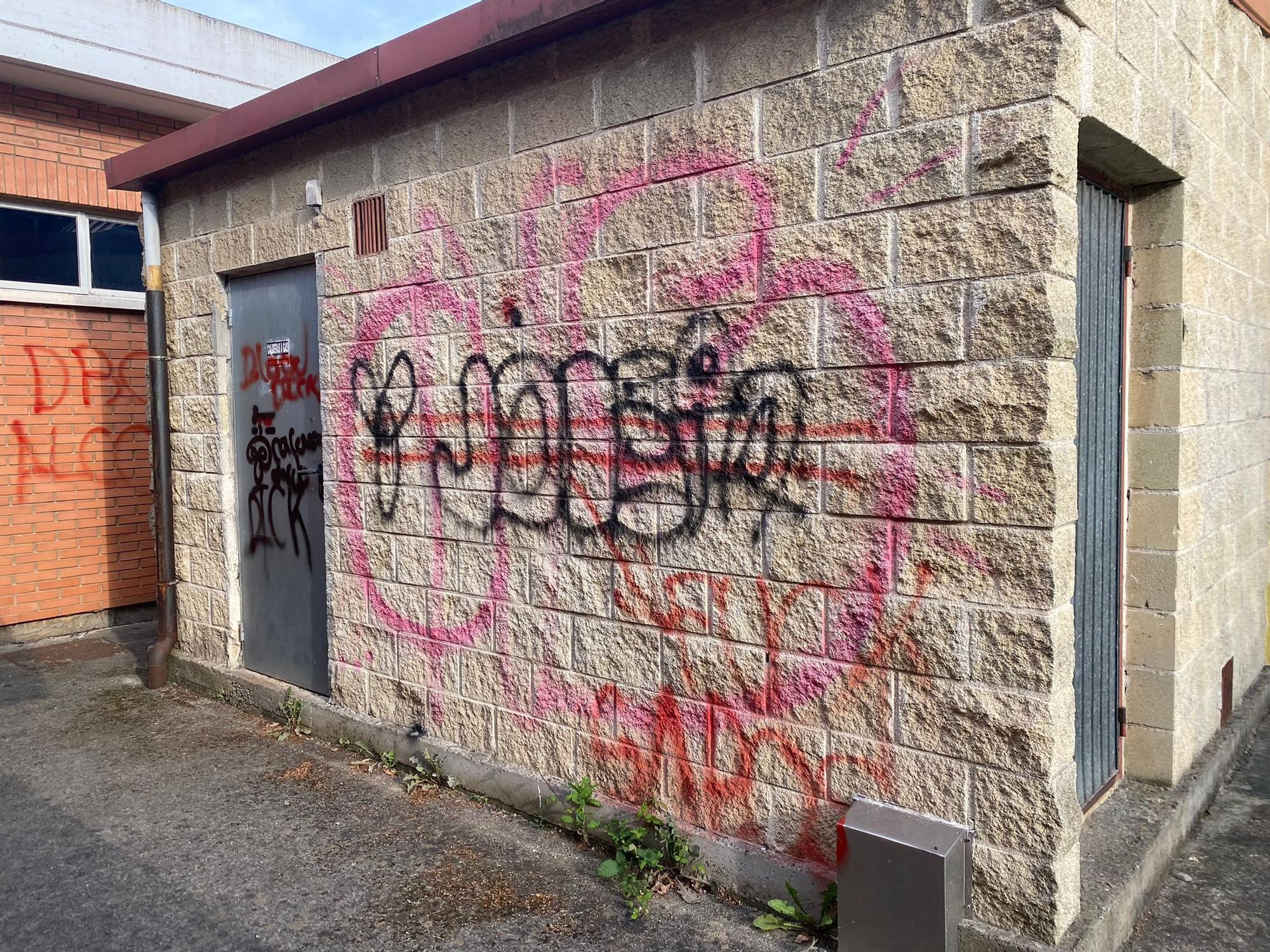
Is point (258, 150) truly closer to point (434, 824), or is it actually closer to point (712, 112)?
point (712, 112)

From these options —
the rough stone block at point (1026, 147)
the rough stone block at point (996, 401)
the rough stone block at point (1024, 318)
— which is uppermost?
the rough stone block at point (1026, 147)

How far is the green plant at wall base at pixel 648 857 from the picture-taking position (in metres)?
3.31

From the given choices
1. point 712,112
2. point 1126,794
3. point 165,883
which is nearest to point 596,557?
point 712,112

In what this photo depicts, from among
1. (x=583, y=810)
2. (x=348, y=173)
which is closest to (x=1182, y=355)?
(x=583, y=810)

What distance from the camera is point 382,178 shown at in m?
4.45

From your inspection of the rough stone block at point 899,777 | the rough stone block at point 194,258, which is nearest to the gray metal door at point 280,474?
the rough stone block at point 194,258

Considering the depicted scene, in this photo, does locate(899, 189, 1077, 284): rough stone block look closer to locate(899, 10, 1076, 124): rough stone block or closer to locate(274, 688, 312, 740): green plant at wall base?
locate(899, 10, 1076, 124): rough stone block

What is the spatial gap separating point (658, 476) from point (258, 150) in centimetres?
329

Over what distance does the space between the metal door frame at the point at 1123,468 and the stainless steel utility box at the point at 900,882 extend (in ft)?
4.35

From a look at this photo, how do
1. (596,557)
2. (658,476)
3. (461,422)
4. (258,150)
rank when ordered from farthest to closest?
(258,150) < (461,422) < (596,557) < (658,476)

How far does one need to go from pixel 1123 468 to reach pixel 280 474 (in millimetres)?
4258

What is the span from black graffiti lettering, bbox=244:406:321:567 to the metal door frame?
3.89 metres

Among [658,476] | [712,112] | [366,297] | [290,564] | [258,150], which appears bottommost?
[290,564]

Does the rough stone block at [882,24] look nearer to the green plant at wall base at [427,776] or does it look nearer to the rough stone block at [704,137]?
the rough stone block at [704,137]
